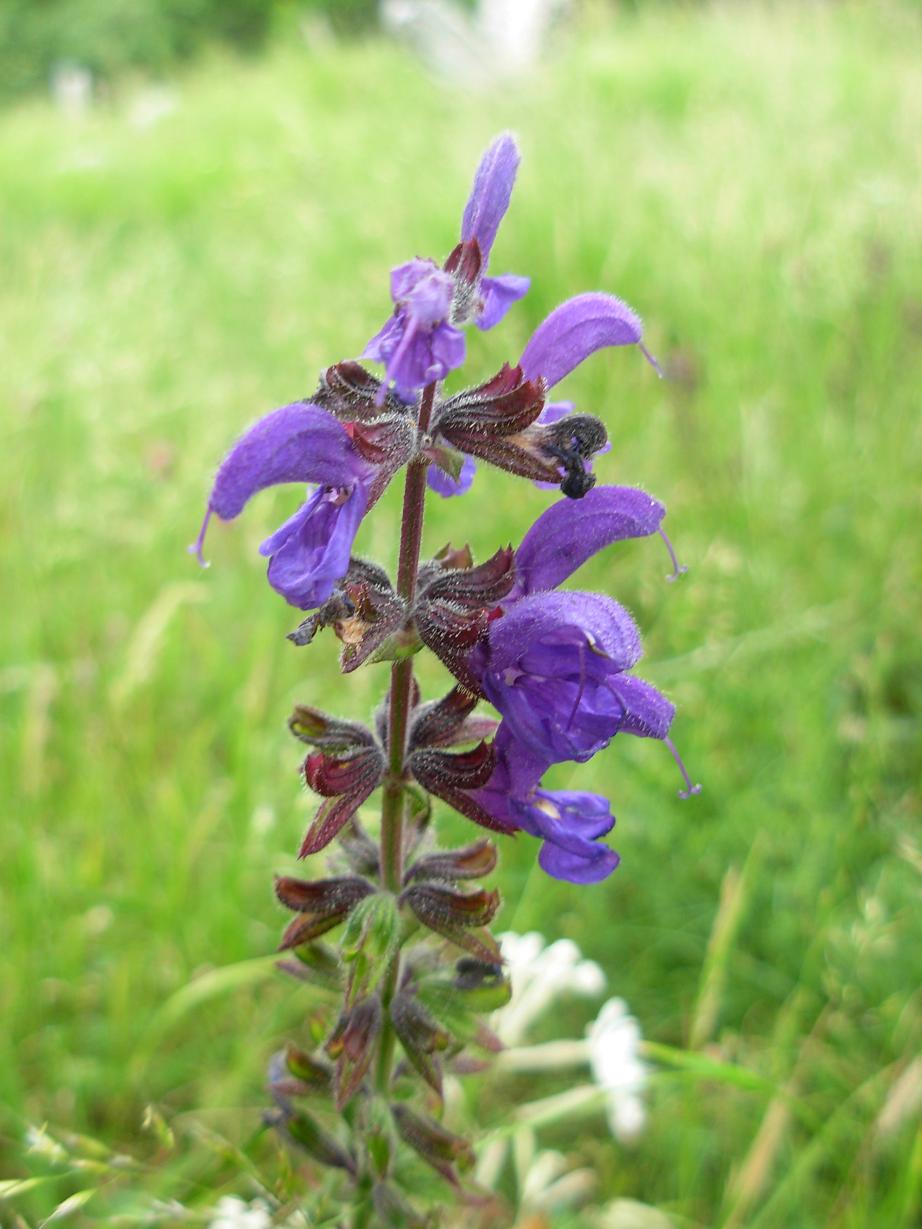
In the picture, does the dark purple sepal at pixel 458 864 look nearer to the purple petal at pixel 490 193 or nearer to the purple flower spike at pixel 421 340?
the purple flower spike at pixel 421 340

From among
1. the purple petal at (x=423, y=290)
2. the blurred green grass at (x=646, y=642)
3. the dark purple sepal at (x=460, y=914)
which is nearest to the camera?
the purple petal at (x=423, y=290)

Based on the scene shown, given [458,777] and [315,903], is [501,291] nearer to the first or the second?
[458,777]

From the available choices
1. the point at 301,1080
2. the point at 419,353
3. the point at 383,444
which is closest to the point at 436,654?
the point at 383,444

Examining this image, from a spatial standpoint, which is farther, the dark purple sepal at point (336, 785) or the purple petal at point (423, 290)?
the dark purple sepal at point (336, 785)

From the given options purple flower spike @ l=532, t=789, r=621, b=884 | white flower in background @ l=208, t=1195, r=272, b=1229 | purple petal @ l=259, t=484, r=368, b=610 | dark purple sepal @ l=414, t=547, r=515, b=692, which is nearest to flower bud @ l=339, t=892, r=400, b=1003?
purple flower spike @ l=532, t=789, r=621, b=884

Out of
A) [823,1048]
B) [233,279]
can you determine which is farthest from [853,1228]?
[233,279]

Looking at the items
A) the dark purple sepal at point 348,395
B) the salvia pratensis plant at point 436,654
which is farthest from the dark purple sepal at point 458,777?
the dark purple sepal at point 348,395
